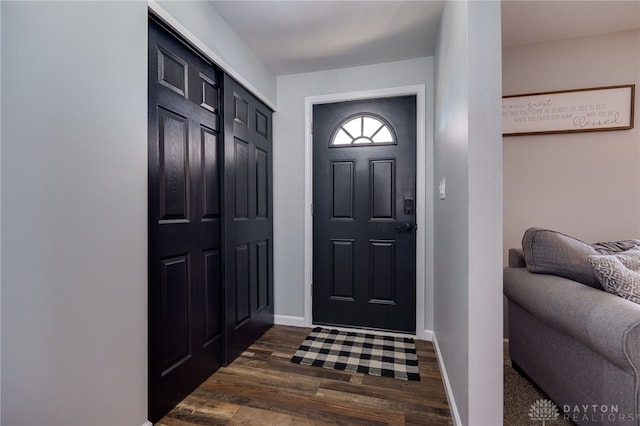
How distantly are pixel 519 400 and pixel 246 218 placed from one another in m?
2.10

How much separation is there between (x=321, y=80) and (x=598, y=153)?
230cm

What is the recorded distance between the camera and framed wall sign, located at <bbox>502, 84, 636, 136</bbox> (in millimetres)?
2119

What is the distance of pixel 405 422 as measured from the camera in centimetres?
145

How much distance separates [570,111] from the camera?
2191 millimetres

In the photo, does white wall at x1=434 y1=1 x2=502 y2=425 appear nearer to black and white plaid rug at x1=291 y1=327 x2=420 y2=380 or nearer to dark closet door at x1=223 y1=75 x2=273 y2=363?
black and white plaid rug at x1=291 y1=327 x2=420 y2=380

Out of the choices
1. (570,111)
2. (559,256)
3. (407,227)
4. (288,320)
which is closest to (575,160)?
(570,111)

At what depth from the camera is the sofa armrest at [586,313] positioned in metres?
1.03

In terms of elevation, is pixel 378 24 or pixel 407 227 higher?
pixel 378 24

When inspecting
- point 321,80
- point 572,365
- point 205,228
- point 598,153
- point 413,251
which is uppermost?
point 321,80

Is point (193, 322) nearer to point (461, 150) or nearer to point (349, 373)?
point (349, 373)

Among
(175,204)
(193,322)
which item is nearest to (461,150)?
(175,204)

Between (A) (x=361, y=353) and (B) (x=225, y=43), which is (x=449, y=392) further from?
(B) (x=225, y=43)

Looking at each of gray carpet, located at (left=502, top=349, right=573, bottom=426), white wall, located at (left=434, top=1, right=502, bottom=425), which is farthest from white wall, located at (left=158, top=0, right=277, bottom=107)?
gray carpet, located at (left=502, top=349, right=573, bottom=426)

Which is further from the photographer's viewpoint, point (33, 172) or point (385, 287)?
point (385, 287)
